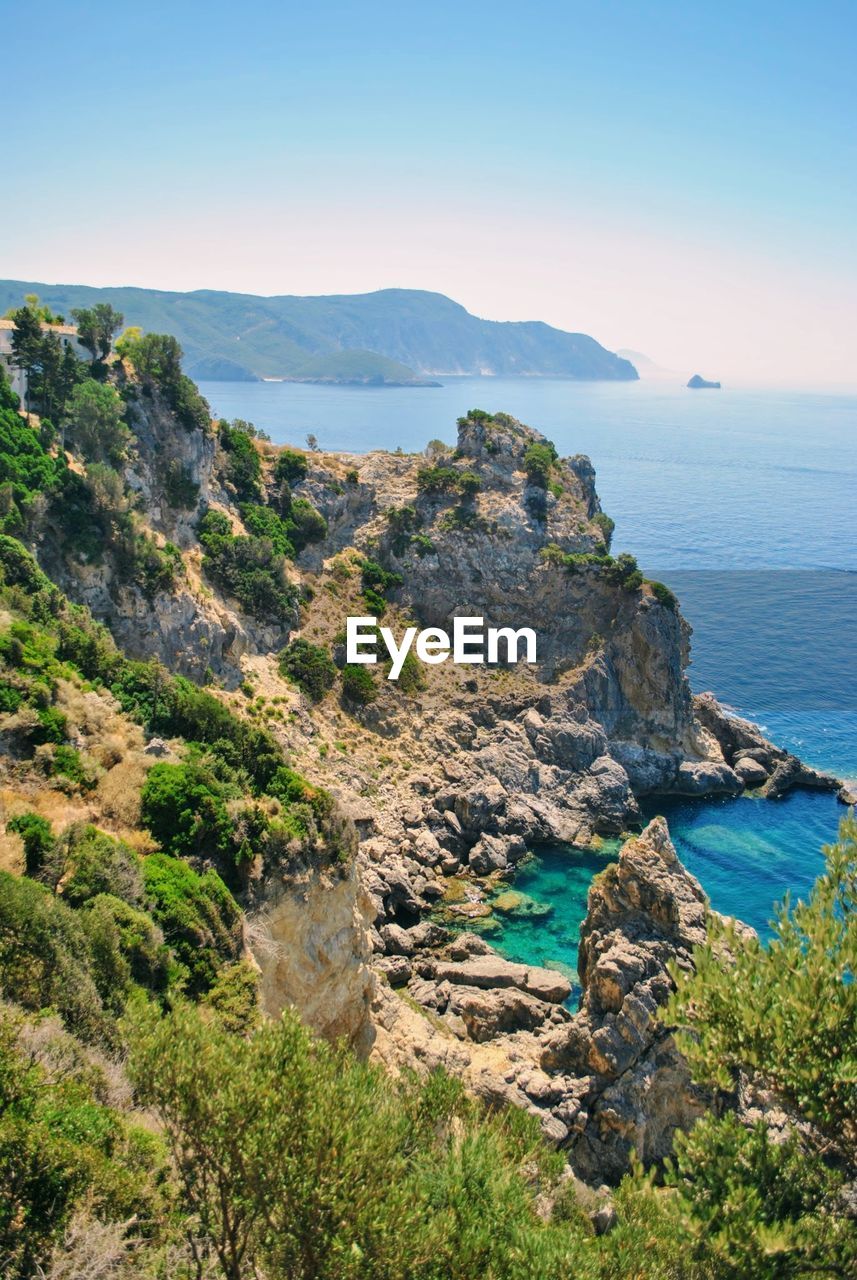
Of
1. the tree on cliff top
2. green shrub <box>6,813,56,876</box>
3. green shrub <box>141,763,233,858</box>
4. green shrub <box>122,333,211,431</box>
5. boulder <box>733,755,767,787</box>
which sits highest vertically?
the tree on cliff top

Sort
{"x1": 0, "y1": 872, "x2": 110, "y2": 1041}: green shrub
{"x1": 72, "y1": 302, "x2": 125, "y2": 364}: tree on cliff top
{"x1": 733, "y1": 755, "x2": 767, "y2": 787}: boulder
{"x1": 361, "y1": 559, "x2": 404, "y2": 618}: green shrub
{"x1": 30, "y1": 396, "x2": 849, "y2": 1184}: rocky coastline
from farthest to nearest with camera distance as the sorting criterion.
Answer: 1. {"x1": 361, "y1": 559, "x2": 404, "y2": 618}: green shrub
2. {"x1": 733, "y1": 755, "x2": 767, "y2": 787}: boulder
3. {"x1": 72, "y1": 302, "x2": 125, "y2": 364}: tree on cliff top
4. {"x1": 30, "y1": 396, "x2": 849, "y2": 1184}: rocky coastline
5. {"x1": 0, "y1": 872, "x2": 110, "y2": 1041}: green shrub

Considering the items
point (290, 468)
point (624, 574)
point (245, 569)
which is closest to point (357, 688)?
point (245, 569)

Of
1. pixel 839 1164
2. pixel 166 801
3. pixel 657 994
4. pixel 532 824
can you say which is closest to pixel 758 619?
pixel 532 824

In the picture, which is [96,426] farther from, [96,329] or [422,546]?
[422,546]

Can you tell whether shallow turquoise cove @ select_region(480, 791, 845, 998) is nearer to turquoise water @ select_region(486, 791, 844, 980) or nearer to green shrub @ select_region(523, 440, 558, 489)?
turquoise water @ select_region(486, 791, 844, 980)

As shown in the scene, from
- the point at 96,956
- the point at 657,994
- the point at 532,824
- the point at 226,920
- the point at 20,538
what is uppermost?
the point at 20,538

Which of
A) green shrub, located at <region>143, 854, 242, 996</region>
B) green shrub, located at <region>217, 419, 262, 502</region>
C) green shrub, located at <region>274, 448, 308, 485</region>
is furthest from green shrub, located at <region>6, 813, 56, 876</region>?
green shrub, located at <region>274, 448, 308, 485</region>

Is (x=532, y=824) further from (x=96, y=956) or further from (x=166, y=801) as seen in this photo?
(x=96, y=956)
